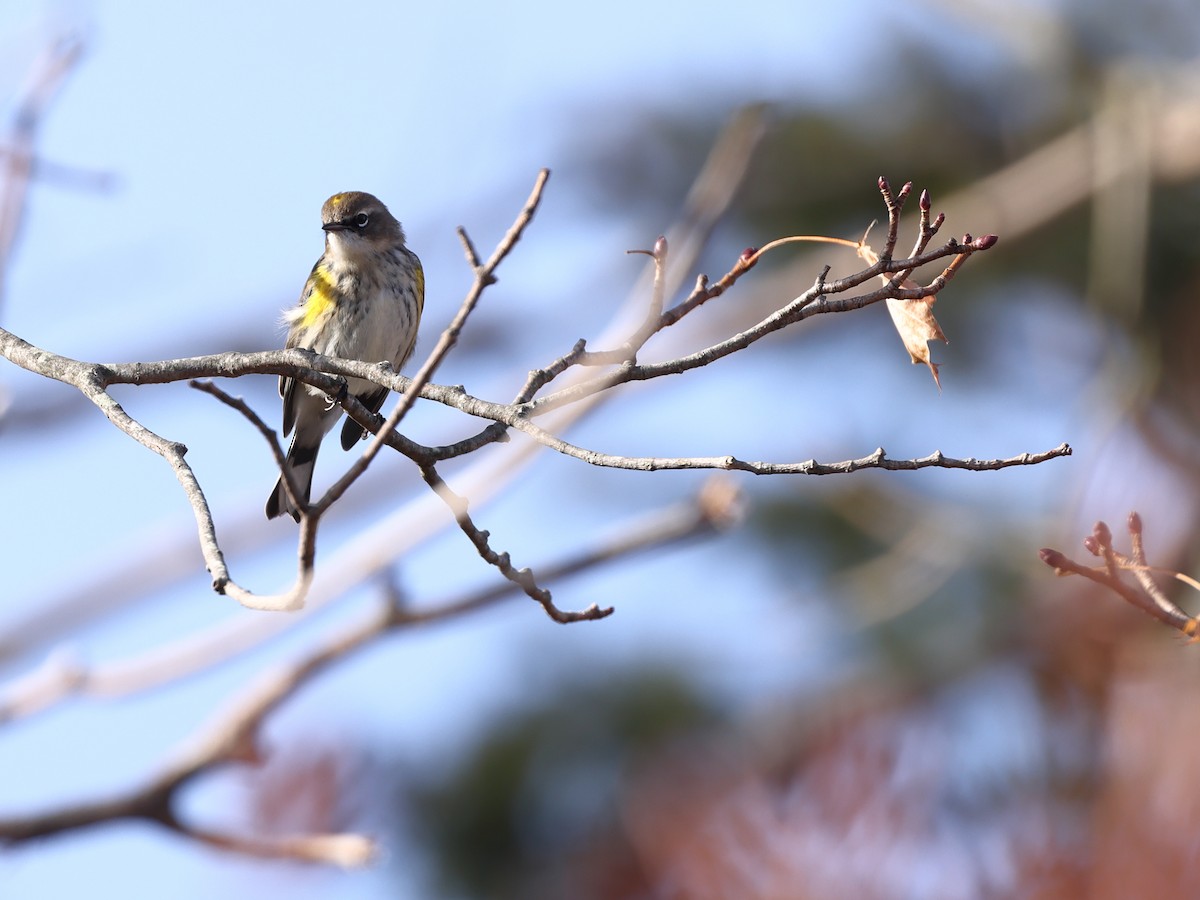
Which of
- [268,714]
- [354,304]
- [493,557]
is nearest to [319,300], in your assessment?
[354,304]

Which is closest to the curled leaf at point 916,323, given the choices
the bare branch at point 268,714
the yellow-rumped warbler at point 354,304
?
the bare branch at point 268,714

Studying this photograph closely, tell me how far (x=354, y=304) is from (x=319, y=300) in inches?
9.7

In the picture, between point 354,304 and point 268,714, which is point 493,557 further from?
point 354,304

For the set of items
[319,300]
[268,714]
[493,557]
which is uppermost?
[319,300]

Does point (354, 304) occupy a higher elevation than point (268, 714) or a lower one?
higher

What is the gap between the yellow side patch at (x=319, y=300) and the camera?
5902 mm

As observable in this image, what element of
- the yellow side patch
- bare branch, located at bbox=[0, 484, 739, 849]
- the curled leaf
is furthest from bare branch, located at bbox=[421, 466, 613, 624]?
the yellow side patch

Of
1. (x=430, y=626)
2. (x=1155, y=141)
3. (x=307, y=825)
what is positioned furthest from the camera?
(x=1155, y=141)

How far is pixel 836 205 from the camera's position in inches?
419

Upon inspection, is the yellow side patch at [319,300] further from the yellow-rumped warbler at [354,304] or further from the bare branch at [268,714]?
the bare branch at [268,714]

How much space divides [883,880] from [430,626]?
1958mm

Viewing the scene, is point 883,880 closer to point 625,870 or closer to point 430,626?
point 430,626

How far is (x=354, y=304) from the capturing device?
5832 millimetres

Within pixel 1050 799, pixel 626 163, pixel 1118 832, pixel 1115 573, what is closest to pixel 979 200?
pixel 626 163
